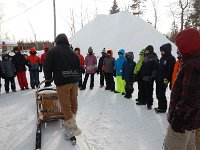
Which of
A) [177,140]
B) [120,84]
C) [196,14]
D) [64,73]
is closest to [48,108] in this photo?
[64,73]

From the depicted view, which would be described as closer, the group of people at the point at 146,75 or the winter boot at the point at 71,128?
the group of people at the point at 146,75

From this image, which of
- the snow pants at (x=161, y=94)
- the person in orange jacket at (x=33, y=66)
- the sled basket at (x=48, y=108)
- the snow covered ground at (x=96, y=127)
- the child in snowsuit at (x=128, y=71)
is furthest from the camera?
the person in orange jacket at (x=33, y=66)

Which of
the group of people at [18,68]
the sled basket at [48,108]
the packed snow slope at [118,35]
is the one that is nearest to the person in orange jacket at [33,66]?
the group of people at [18,68]

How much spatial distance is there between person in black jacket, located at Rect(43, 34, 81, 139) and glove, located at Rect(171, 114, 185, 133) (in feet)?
8.74

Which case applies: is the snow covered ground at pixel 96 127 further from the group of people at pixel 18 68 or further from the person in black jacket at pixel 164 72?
the group of people at pixel 18 68

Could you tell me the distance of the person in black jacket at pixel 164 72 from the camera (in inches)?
257

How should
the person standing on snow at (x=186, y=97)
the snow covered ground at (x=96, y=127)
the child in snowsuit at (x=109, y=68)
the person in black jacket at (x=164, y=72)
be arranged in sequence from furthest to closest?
the child in snowsuit at (x=109, y=68)
the person in black jacket at (x=164, y=72)
the snow covered ground at (x=96, y=127)
the person standing on snow at (x=186, y=97)

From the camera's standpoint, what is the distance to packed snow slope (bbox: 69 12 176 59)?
2430cm

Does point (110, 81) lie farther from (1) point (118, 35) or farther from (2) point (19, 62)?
(1) point (118, 35)

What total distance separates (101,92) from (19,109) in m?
3.39

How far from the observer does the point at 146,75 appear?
7.30 metres

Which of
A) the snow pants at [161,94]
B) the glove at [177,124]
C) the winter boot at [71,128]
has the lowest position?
the winter boot at [71,128]

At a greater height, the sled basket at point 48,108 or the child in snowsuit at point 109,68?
the child in snowsuit at point 109,68

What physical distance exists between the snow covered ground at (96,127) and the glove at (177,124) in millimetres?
2158
